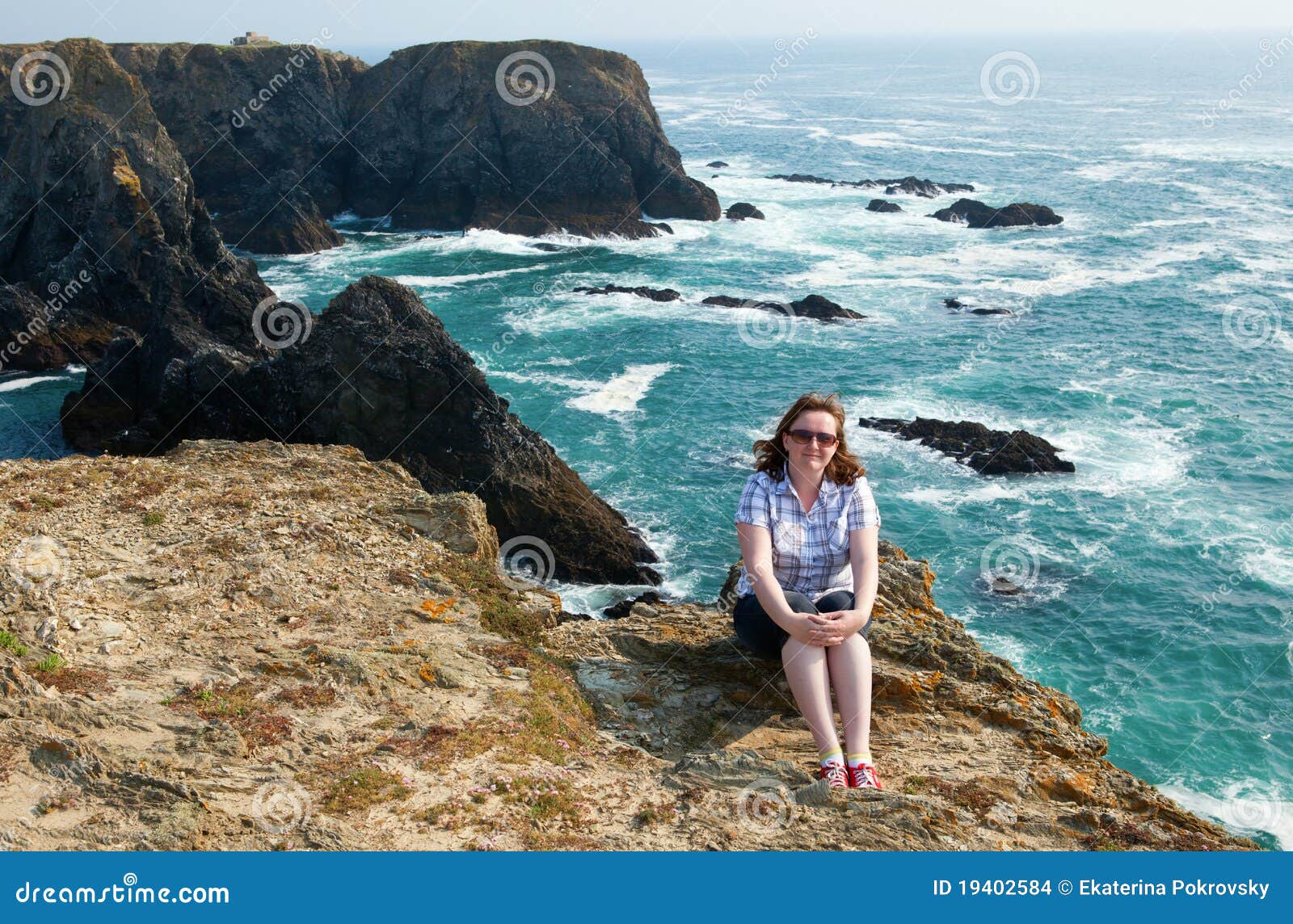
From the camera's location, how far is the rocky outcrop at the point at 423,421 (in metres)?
26.4

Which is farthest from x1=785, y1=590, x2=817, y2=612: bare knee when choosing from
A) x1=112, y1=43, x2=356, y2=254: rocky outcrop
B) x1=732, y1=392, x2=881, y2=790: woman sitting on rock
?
x1=112, y1=43, x2=356, y2=254: rocky outcrop

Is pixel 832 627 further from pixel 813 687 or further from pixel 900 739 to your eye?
pixel 900 739

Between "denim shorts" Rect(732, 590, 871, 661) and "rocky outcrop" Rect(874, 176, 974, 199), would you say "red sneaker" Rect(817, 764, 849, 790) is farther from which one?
"rocky outcrop" Rect(874, 176, 974, 199)

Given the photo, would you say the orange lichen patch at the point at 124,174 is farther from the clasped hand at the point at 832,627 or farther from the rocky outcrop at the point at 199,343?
the clasped hand at the point at 832,627

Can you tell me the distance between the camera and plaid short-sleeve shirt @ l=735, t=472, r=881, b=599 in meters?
8.19

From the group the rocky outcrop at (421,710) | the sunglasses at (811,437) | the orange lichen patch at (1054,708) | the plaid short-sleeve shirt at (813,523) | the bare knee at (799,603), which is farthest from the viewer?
the orange lichen patch at (1054,708)

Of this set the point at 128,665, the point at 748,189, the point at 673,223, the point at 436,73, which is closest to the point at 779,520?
the point at 128,665

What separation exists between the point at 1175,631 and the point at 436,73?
63203mm

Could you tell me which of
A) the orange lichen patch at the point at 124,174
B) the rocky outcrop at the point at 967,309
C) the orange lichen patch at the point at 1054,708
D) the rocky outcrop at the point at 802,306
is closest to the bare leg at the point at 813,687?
the orange lichen patch at the point at 1054,708

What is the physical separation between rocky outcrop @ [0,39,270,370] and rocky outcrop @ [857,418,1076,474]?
2463cm

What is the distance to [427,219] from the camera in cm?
6975

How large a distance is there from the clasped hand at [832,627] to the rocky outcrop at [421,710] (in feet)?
3.17

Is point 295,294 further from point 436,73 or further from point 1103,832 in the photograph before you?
point 1103,832

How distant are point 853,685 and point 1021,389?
116 feet
